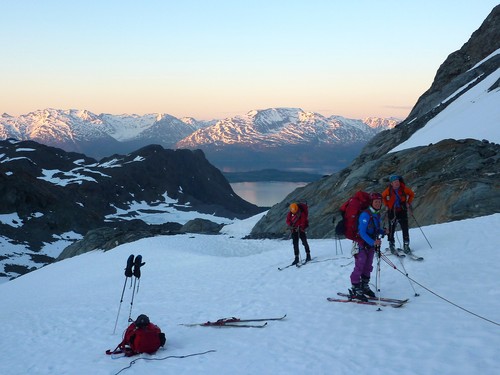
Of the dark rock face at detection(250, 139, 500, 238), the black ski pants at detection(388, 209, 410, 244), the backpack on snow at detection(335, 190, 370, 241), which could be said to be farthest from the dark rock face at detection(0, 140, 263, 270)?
the backpack on snow at detection(335, 190, 370, 241)

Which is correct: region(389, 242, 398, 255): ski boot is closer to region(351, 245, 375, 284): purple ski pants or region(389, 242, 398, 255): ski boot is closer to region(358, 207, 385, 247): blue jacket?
region(351, 245, 375, 284): purple ski pants

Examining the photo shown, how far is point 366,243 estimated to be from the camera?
40.2 ft

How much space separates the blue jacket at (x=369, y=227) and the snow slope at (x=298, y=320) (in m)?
1.88

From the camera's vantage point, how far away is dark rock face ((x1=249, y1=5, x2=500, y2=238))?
22.7m

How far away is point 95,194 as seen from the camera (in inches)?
6432

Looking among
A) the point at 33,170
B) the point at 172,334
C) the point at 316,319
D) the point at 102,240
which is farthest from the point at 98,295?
the point at 33,170

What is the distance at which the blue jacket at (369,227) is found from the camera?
12.0m

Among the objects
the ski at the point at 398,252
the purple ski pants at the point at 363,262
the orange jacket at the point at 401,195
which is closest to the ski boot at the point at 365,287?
the purple ski pants at the point at 363,262

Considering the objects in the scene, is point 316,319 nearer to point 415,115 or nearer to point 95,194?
point 415,115

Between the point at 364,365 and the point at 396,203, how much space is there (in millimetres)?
8657

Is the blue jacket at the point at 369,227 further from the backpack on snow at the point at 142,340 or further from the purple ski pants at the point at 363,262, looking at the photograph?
the backpack on snow at the point at 142,340

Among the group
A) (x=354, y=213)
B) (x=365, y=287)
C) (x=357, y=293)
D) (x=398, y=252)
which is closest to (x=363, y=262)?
(x=365, y=287)

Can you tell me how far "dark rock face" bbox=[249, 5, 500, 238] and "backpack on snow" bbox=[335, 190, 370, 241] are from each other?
37.7ft

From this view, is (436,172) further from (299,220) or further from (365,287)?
(365,287)
